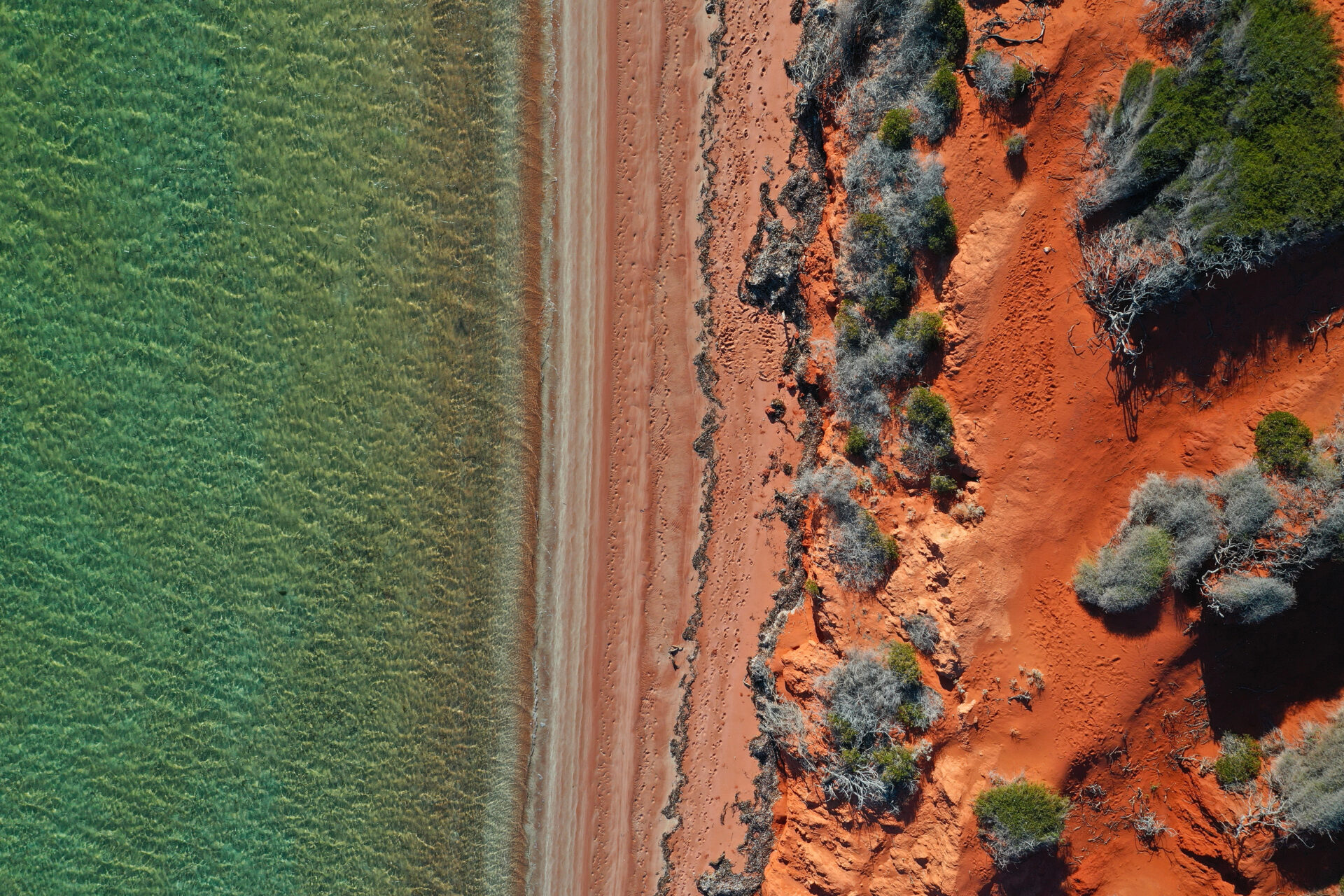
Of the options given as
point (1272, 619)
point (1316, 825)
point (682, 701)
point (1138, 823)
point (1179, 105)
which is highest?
point (1179, 105)

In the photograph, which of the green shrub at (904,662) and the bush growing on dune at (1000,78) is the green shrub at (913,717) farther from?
the bush growing on dune at (1000,78)

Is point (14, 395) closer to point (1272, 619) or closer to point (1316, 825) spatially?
point (1272, 619)

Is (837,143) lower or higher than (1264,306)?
higher

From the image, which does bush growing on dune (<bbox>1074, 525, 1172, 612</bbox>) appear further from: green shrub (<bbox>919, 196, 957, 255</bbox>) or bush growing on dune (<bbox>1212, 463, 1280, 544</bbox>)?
green shrub (<bbox>919, 196, 957, 255</bbox>)

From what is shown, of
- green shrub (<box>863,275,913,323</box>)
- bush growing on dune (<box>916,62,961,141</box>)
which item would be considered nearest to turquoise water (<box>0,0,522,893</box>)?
green shrub (<box>863,275,913,323</box>)

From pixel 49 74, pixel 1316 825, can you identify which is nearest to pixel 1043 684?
pixel 1316 825

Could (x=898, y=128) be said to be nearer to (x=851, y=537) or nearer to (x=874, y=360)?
(x=874, y=360)
